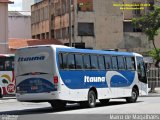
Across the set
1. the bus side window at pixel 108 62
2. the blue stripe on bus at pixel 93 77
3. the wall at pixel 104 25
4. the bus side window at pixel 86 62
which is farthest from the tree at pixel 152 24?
the wall at pixel 104 25

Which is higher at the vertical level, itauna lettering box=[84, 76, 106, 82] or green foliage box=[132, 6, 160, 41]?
green foliage box=[132, 6, 160, 41]

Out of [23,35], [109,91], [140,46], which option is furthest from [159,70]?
[23,35]

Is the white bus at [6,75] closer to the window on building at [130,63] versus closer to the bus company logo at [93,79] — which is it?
the window on building at [130,63]

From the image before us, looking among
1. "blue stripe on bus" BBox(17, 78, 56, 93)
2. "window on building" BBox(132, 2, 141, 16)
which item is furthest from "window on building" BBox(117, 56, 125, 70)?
"window on building" BBox(132, 2, 141, 16)

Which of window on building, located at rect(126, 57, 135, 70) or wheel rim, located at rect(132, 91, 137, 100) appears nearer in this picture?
window on building, located at rect(126, 57, 135, 70)

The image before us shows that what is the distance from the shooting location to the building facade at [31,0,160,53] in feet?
212

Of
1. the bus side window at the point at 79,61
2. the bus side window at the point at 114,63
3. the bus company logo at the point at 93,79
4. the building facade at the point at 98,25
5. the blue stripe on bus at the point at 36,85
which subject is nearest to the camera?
the blue stripe on bus at the point at 36,85

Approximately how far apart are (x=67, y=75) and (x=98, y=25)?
144 ft

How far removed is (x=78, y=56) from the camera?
934 inches

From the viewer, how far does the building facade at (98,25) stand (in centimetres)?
6450

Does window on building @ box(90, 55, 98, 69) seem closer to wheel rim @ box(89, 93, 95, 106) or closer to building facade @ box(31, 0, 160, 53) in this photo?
wheel rim @ box(89, 93, 95, 106)

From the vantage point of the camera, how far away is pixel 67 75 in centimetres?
2250

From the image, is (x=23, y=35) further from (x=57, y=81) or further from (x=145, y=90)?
(x=57, y=81)

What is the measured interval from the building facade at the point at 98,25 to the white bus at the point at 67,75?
35.9 metres
